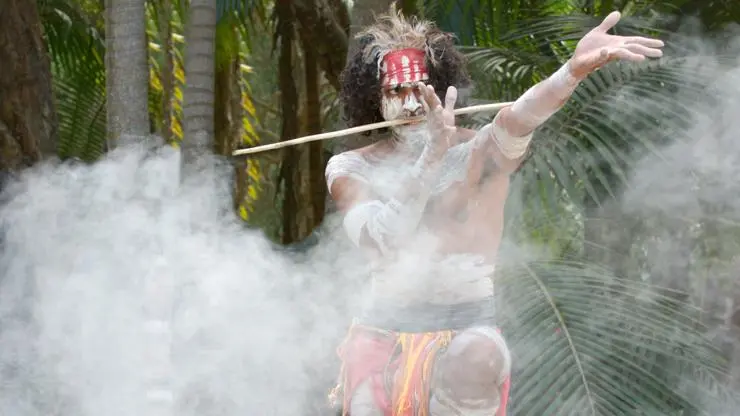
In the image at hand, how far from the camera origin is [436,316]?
8.31 feet

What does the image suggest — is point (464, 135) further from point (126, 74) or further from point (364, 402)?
point (126, 74)

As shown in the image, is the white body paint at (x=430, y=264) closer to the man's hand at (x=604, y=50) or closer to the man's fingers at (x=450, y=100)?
the man's fingers at (x=450, y=100)

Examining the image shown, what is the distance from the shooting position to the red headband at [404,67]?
2.67 meters

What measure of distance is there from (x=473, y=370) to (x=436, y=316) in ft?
0.62

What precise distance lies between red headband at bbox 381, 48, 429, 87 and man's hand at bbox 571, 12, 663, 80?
49cm

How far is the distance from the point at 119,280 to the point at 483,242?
1.66 meters

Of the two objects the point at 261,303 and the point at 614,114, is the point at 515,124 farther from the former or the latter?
the point at 614,114

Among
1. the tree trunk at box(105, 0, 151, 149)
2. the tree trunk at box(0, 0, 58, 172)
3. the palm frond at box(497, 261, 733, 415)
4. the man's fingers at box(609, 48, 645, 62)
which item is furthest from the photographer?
the tree trunk at box(0, 0, 58, 172)

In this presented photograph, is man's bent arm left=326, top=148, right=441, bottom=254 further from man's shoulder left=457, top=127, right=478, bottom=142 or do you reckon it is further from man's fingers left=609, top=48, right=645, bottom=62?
man's fingers left=609, top=48, right=645, bottom=62

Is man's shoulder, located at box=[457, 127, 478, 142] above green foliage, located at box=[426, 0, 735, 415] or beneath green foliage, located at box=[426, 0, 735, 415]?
above

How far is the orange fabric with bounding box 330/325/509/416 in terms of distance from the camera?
2.48 m

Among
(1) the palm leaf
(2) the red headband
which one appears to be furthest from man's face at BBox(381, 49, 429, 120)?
(1) the palm leaf

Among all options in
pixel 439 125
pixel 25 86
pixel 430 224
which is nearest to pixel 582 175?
pixel 430 224

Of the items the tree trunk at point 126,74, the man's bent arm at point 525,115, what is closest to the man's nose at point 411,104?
the man's bent arm at point 525,115
